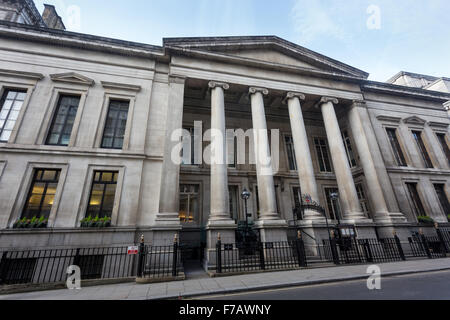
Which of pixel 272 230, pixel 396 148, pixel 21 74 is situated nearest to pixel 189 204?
pixel 272 230

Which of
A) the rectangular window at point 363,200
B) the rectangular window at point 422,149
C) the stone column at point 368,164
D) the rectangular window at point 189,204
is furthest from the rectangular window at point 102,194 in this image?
the rectangular window at point 422,149

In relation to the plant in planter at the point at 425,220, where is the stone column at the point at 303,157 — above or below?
above

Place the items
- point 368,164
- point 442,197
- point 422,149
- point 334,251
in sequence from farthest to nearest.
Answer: point 422,149, point 442,197, point 368,164, point 334,251

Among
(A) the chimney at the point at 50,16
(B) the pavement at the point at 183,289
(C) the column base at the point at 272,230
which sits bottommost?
(B) the pavement at the point at 183,289

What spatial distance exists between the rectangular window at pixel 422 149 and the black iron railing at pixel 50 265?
24036 mm

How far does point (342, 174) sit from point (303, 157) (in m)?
3.16

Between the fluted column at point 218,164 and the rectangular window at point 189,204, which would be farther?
the rectangular window at point 189,204

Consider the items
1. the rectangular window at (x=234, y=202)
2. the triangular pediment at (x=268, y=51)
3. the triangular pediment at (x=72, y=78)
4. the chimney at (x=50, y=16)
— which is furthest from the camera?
the chimney at (x=50, y=16)

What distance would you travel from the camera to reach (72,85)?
38.5 feet

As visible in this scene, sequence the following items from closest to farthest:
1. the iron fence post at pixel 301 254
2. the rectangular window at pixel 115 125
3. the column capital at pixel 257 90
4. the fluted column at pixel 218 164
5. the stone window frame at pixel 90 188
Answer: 1. the iron fence post at pixel 301 254
2. the stone window frame at pixel 90 188
3. the fluted column at pixel 218 164
4. the rectangular window at pixel 115 125
5. the column capital at pixel 257 90

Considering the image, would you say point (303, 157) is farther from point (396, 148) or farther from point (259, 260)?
point (396, 148)

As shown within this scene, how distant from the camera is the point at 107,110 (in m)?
11.9

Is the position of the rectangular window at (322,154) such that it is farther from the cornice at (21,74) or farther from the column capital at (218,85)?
the cornice at (21,74)

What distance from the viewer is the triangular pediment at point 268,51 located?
13.2 meters
